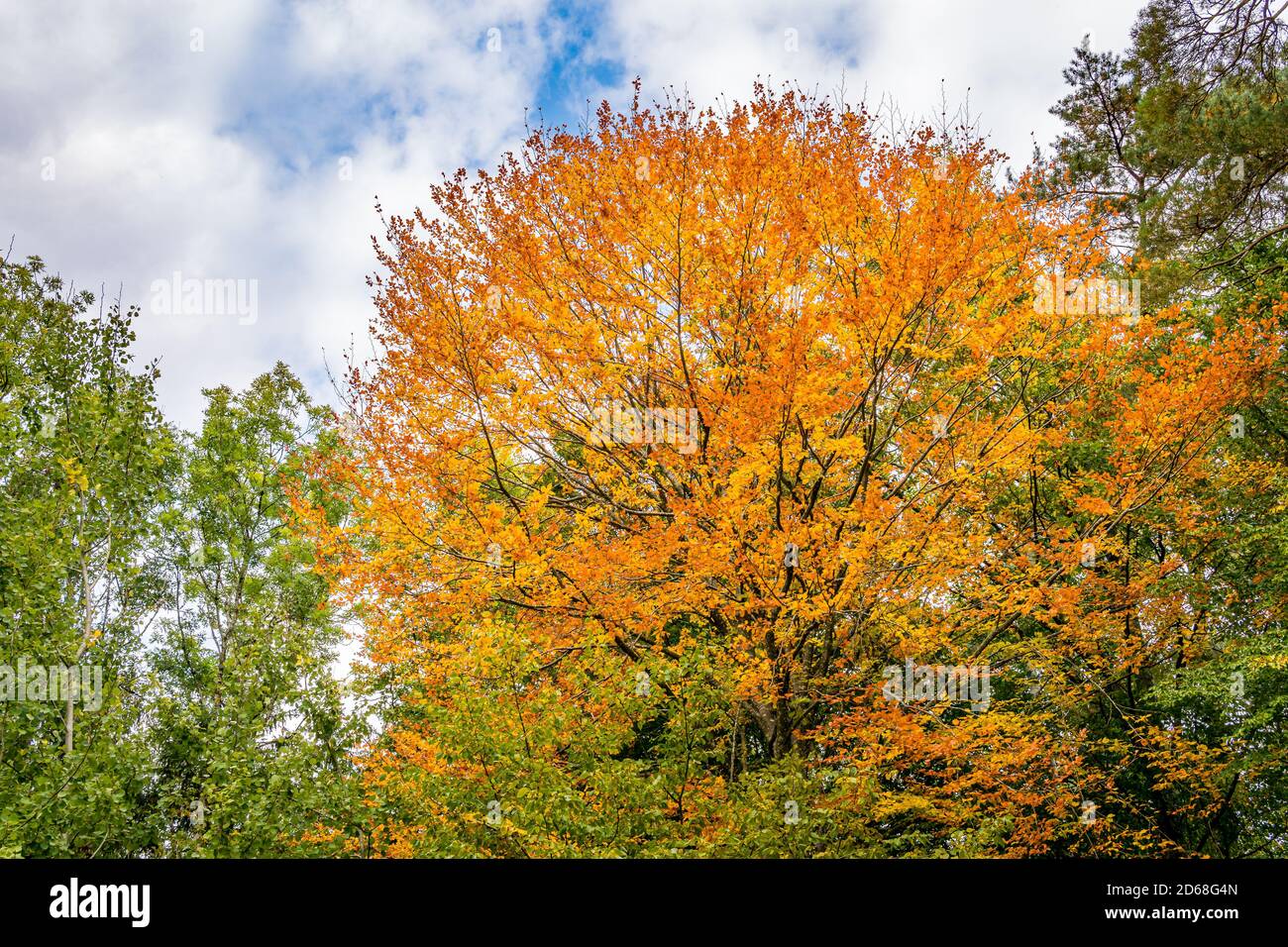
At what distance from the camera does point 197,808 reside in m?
10.4

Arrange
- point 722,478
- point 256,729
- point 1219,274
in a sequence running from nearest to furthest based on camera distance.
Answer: point 722,478, point 256,729, point 1219,274

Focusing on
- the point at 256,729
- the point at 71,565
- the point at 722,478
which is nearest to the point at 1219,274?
the point at 722,478

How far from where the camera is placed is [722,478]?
10.0 meters

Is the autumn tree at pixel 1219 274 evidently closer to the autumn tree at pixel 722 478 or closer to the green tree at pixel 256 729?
the autumn tree at pixel 722 478

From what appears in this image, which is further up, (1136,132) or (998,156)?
(1136,132)

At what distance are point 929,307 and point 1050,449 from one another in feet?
22.1

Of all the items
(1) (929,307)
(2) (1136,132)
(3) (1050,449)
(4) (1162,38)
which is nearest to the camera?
(1) (929,307)

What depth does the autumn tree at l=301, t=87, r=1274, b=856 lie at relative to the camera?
8.54m

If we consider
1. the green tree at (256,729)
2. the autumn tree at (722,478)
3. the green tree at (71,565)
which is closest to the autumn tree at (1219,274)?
the autumn tree at (722,478)

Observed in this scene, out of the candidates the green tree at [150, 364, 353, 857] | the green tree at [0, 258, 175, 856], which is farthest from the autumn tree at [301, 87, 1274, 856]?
the green tree at [0, 258, 175, 856]

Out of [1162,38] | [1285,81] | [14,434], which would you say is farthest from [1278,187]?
[14,434]

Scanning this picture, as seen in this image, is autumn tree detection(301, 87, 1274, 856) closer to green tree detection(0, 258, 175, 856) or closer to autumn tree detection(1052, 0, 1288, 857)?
autumn tree detection(1052, 0, 1288, 857)

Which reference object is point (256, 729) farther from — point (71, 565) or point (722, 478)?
point (722, 478)
